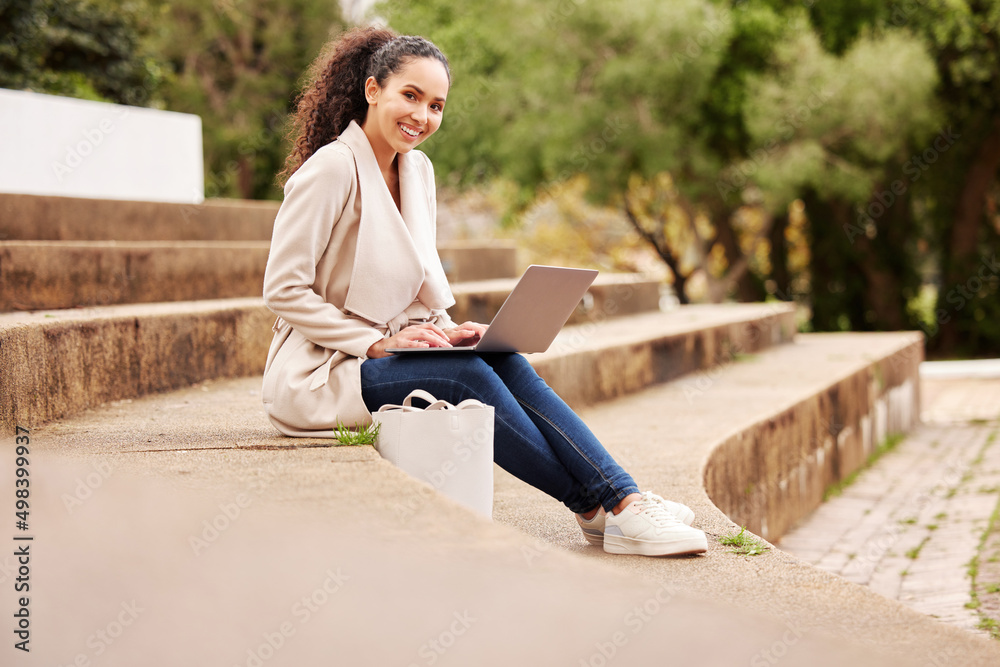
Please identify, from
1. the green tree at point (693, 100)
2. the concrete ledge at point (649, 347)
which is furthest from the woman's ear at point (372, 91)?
the green tree at point (693, 100)

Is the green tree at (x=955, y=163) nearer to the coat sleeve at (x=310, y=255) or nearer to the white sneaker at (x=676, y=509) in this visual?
the white sneaker at (x=676, y=509)

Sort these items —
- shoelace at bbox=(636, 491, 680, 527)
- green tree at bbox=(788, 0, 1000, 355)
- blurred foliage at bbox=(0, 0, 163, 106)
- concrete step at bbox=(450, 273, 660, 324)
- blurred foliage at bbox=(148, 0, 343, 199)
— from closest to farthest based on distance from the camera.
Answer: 1. shoelace at bbox=(636, 491, 680, 527)
2. concrete step at bbox=(450, 273, 660, 324)
3. blurred foliage at bbox=(0, 0, 163, 106)
4. green tree at bbox=(788, 0, 1000, 355)
5. blurred foliage at bbox=(148, 0, 343, 199)

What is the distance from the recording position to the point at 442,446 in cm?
265

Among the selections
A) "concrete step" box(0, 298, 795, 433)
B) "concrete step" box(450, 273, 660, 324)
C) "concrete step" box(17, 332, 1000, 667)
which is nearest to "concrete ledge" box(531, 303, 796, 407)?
"concrete step" box(0, 298, 795, 433)

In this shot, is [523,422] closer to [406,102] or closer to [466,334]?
[466,334]

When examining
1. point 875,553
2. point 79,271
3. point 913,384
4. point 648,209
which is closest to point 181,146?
point 79,271

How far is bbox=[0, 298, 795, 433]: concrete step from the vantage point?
3361 mm

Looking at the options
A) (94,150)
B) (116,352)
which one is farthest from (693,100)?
(116,352)

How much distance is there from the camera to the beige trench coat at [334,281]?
2.89 meters

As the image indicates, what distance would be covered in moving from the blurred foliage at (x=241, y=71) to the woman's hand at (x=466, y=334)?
1707cm

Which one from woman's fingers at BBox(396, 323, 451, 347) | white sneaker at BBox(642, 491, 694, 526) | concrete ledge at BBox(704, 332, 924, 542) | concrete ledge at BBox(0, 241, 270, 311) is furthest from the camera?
concrete ledge at BBox(704, 332, 924, 542)

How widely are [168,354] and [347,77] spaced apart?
1.84 metres

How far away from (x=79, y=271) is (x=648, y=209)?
18689 millimetres

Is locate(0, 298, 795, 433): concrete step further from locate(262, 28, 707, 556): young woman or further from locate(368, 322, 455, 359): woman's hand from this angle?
locate(368, 322, 455, 359): woman's hand
